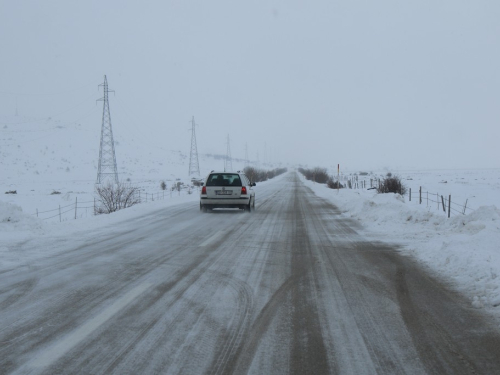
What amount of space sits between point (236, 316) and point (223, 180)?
14.1 metres

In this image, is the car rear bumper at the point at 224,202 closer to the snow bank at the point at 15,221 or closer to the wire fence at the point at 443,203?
the snow bank at the point at 15,221

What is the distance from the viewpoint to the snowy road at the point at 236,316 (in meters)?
3.64

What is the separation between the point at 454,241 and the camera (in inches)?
333

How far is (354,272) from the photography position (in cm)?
711

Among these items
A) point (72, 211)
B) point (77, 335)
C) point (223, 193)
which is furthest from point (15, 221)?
point (72, 211)

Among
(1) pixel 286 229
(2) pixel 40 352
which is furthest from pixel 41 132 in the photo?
(2) pixel 40 352

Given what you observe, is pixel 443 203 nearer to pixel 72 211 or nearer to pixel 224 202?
pixel 224 202

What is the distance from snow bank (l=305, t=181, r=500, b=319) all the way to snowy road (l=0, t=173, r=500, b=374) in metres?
0.39

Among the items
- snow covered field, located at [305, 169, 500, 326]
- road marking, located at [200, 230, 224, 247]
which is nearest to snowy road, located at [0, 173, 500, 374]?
snow covered field, located at [305, 169, 500, 326]

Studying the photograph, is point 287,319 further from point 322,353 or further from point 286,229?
point 286,229

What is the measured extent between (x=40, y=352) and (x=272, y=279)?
3541mm

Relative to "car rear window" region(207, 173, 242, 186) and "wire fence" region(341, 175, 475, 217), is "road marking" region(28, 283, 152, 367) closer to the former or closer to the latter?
"wire fence" region(341, 175, 475, 217)

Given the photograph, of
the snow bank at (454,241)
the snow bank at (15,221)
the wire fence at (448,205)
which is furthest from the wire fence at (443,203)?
the snow bank at (15,221)

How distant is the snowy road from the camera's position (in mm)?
3641
